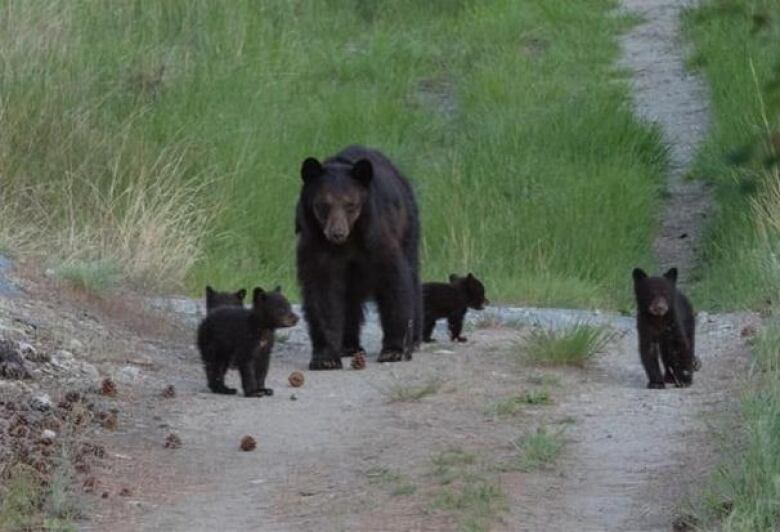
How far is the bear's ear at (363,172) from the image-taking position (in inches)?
480

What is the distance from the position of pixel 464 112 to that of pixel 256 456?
16.1 meters

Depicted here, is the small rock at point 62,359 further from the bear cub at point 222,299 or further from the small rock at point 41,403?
the bear cub at point 222,299

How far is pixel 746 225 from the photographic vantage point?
18703 mm

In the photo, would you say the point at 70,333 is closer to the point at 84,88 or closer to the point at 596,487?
the point at 596,487

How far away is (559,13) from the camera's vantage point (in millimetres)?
29516

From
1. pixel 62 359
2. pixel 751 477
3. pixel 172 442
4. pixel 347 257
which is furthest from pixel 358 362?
pixel 751 477

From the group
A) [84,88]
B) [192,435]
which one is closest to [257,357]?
[192,435]

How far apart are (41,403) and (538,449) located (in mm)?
2564

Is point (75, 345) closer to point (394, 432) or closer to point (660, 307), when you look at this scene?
point (394, 432)

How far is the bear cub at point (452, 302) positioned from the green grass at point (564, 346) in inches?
53.6

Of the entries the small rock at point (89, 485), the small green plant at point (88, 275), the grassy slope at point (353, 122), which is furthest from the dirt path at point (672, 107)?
the small rock at point (89, 485)

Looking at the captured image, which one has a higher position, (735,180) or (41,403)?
(735,180)

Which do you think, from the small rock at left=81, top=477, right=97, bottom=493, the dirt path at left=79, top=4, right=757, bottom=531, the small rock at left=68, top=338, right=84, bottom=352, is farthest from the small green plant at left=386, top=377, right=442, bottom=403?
the small rock at left=81, top=477, right=97, bottom=493

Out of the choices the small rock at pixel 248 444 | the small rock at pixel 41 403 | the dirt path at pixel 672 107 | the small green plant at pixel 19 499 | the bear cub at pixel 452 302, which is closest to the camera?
the small green plant at pixel 19 499
